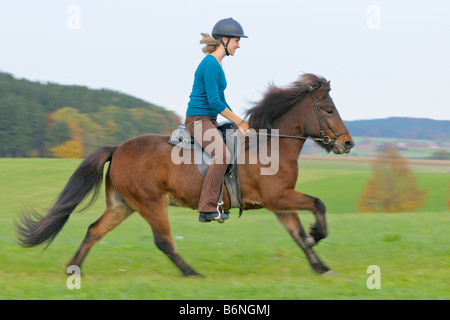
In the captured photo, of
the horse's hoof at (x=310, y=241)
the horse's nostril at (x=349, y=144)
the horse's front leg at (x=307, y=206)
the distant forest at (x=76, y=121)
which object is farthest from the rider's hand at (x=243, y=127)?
the distant forest at (x=76, y=121)

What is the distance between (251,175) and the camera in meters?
6.75

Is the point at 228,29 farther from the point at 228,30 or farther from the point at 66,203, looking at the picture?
the point at 66,203

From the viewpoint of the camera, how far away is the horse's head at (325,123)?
6852 millimetres

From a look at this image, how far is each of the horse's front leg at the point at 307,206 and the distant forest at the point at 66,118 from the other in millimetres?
46315

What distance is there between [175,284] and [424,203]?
44.7 m

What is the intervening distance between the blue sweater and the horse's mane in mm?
378

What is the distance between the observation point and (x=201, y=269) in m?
7.60

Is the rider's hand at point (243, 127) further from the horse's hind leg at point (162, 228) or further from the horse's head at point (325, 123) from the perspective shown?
the horse's hind leg at point (162, 228)

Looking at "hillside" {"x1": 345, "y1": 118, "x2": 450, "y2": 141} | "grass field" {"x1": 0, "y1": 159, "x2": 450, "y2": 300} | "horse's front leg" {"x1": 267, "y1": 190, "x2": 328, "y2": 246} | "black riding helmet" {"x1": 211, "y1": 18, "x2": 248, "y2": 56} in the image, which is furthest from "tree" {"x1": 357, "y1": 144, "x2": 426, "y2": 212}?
"black riding helmet" {"x1": 211, "y1": 18, "x2": 248, "y2": 56}

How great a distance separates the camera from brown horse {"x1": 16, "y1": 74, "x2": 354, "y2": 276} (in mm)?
6730

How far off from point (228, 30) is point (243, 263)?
332 cm

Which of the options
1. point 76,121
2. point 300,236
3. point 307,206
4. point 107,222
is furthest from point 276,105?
point 76,121
